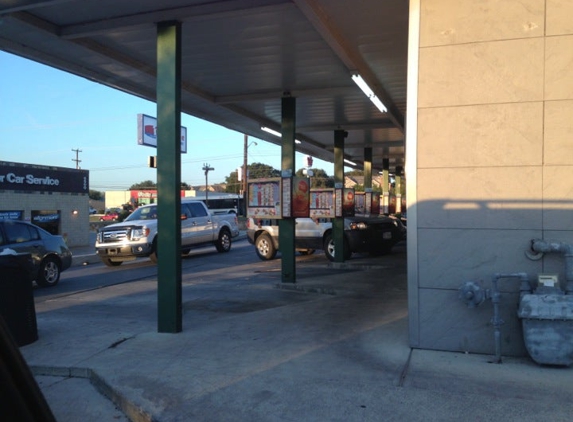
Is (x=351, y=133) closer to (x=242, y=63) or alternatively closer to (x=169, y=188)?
(x=242, y=63)

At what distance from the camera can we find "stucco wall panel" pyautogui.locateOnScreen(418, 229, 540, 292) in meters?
5.60

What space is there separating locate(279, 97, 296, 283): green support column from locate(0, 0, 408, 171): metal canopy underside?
0.38 meters

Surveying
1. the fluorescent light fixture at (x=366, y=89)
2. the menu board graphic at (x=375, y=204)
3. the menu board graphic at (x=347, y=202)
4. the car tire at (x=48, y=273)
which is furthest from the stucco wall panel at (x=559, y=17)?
the menu board graphic at (x=375, y=204)

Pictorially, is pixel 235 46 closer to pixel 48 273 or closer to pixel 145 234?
pixel 48 273

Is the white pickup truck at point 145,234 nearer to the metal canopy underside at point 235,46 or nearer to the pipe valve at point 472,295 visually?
the metal canopy underside at point 235,46

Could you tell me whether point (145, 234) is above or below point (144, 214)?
below

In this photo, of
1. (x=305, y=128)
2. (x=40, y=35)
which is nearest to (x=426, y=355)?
(x=40, y=35)

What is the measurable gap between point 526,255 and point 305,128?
426 inches

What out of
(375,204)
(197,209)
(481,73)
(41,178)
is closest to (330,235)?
(375,204)

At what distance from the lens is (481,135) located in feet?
18.8

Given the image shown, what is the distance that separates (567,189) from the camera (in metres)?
5.43

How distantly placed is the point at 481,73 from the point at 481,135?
2.21 ft

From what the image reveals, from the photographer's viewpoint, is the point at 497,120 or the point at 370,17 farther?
the point at 370,17

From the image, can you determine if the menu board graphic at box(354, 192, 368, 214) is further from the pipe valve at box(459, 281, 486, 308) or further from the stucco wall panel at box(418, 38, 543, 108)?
the pipe valve at box(459, 281, 486, 308)
